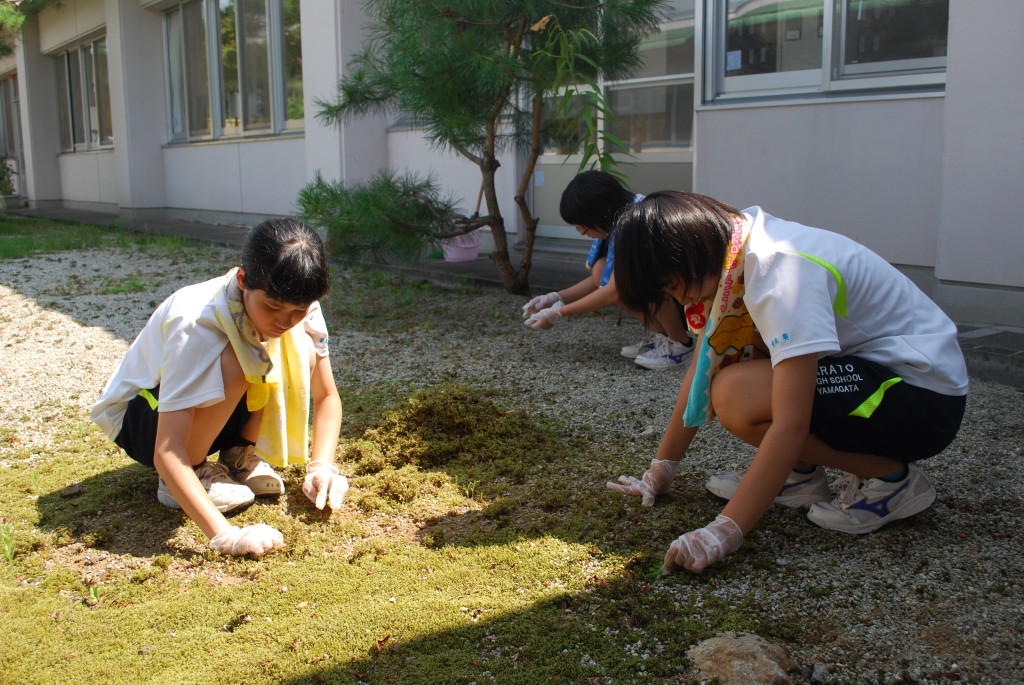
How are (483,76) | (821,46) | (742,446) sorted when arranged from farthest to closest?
(821,46)
(483,76)
(742,446)

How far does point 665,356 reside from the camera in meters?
3.36

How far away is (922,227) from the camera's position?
395 centimetres

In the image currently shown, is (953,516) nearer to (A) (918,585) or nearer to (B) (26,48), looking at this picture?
(A) (918,585)

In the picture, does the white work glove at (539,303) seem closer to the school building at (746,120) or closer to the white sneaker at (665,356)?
the white sneaker at (665,356)

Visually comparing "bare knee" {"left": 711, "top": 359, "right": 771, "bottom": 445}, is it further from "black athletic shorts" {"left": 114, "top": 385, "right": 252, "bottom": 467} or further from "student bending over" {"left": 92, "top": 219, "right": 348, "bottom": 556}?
"black athletic shorts" {"left": 114, "top": 385, "right": 252, "bottom": 467}

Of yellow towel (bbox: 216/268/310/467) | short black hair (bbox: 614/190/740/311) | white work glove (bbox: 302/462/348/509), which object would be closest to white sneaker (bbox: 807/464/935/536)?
short black hair (bbox: 614/190/740/311)

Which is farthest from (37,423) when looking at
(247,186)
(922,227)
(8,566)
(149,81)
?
(149,81)

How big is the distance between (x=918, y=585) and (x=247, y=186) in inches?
342

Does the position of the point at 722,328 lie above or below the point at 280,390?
above

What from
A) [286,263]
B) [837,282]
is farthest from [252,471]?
[837,282]

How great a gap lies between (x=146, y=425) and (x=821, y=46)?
375 cm

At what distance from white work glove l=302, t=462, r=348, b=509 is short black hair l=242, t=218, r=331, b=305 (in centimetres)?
49

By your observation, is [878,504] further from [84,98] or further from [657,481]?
[84,98]

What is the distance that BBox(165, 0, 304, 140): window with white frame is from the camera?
842cm
